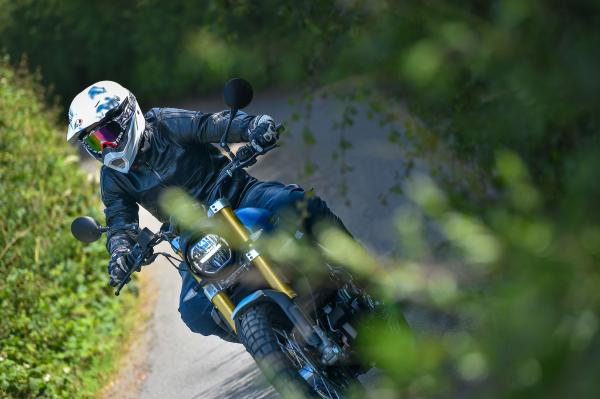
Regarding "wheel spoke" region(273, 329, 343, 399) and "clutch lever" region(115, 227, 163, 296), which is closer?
"wheel spoke" region(273, 329, 343, 399)

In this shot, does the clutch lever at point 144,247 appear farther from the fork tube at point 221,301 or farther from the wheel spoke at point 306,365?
the wheel spoke at point 306,365

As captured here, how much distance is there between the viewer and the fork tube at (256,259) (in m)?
5.18

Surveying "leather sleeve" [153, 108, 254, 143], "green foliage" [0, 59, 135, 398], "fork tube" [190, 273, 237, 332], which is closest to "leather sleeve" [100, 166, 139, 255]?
"leather sleeve" [153, 108, 254, 143]

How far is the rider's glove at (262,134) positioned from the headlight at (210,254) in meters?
0.62

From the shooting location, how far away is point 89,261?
37.6 ft

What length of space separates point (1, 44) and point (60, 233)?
11158 mm

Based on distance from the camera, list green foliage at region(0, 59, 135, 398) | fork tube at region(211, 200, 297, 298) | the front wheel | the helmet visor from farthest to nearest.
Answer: green foliage at region(0, 59, 135, 398) → the helmet visor → fork tube at region(211, 200, 297, 298) → the front wheel

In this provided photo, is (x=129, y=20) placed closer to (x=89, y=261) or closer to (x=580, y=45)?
(x=89, y=261)

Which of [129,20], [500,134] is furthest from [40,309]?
[129,20]

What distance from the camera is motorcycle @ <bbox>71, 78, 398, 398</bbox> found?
197 inches

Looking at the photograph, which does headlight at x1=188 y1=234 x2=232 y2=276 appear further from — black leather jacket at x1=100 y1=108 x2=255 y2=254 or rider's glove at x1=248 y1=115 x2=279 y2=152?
black leather jacket at x1=100 y1=108 x2=255 y2=254

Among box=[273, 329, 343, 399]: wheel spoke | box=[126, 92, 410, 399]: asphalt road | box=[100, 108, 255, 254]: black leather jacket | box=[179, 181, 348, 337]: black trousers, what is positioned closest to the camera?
box=[273, 329, 343, 399]: wheel spoke

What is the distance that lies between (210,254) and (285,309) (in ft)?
1.53

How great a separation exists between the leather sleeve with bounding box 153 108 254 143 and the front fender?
3.66 ft
